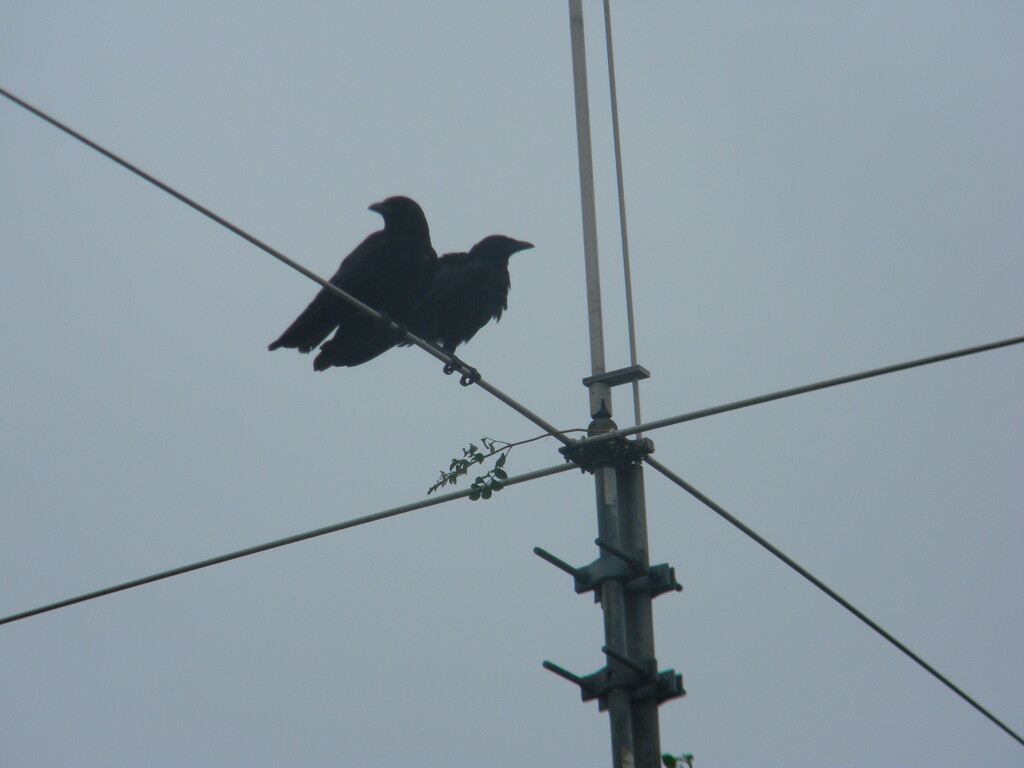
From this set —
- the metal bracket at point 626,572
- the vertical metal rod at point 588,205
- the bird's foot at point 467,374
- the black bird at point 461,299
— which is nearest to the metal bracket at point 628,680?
the metal bracket at point 626,572

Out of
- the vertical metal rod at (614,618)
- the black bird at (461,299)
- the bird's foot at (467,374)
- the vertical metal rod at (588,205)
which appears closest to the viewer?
the vertical metal rod at (614,618)

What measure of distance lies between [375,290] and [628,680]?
379 cm

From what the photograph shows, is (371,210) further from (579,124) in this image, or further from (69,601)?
(69,601)

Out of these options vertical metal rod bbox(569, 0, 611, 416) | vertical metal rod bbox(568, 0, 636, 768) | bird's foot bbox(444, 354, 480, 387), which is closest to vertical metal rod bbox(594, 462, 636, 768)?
vertical metal rod bbox(568, 0, 636, 768)

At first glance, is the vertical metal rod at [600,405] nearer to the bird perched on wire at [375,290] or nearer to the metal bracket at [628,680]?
the metal bracket at [628,680]

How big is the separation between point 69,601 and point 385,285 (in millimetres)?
3293

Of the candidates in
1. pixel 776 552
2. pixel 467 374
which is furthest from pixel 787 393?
pixel 467 374

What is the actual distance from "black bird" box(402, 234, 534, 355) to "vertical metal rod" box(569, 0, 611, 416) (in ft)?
9.39

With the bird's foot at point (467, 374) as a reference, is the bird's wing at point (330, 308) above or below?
above

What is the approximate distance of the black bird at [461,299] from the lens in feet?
25.9

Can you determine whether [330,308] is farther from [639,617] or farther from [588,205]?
[639,617]

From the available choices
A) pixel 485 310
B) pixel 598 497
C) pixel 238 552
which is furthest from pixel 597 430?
pixel 485 310

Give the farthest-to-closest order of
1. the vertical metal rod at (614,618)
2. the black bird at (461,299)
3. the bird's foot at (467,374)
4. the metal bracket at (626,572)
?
1. the black bird at (461,299)
2. the bird's foot at (467,374)
3. the metal bracket at (626,572)
4. the vertical metal rod at (614,618)

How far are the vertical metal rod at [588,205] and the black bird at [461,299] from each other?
2.86m
